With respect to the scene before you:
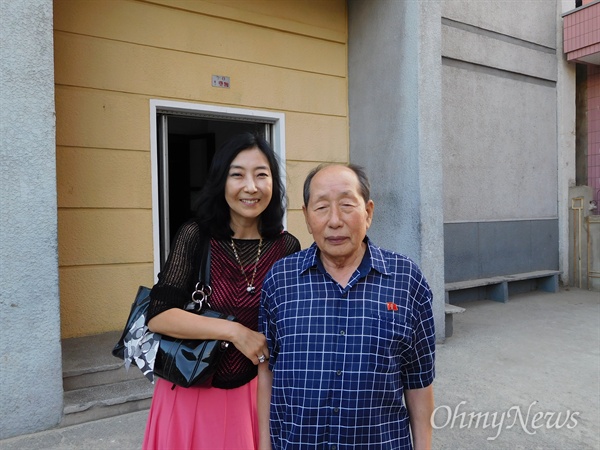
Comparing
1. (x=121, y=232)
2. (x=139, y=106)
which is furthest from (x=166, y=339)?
(x=139, y=106)

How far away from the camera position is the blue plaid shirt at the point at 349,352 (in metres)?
1.41

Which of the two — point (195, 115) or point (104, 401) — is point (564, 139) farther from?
point (104, 401)

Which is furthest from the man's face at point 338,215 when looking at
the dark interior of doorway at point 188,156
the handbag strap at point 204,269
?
the dark interior of doorway at point 188,156

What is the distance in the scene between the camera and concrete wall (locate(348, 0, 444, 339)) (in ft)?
16.1

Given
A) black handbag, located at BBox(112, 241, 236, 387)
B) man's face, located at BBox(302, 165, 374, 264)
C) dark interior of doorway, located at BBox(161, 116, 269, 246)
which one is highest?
dark interior of doorway, located at BBox(161, 116, 269, 246)

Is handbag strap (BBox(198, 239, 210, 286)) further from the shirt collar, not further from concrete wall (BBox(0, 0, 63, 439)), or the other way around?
concrete wall (BBox(0, 0, 63, 439))

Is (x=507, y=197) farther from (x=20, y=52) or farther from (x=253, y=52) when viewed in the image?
(x=20, y=52)

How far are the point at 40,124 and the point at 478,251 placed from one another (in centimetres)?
621

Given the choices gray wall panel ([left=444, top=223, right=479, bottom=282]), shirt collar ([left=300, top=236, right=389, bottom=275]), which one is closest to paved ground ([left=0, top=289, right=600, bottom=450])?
gray wall panel ([left=444, top=223, right=479, bottom=282])

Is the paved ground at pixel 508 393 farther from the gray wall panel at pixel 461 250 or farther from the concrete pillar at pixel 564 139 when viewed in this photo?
the concrete pillar at pixel 564 139

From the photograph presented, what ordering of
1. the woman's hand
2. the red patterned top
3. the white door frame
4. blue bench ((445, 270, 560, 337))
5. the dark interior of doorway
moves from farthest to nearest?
blue bench ((445, 270, 560, 337))
the dark interior of doorway
the white door frame
the red patterned top
the woman's hand

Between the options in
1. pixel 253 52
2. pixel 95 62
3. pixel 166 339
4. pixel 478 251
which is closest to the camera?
pixel 166 339

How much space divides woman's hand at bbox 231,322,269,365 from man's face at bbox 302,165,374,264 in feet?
1.31

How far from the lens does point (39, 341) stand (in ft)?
10.4
